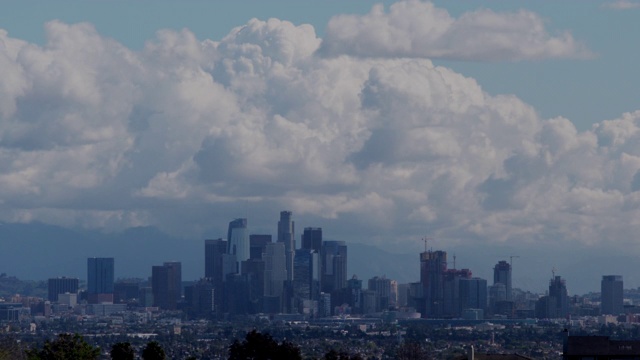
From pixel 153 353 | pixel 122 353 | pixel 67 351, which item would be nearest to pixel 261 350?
pixel 122 353

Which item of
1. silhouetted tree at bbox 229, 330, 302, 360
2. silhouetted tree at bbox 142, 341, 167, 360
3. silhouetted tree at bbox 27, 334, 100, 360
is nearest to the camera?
silhouetted tree at bbox 27, 334, 100, 360

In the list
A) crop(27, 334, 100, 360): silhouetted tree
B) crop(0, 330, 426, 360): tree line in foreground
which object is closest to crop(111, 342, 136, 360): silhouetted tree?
crop(0, 330, 426, 360): tree line in foreground

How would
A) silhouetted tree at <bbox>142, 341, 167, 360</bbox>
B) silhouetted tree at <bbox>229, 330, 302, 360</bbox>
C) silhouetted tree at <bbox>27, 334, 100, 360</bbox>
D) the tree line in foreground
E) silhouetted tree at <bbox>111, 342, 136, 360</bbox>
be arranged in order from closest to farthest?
silhouetted tree at <bbox>27, 334, 100, 360</bbox> → the tree line in foreground → silhouetted tree at <bbox>142, 341, 167, 360</bbox> → silhouetted tree at <bbox>111, 342, 136, 360</bbox> → silhouetted tree at <bbox>229, 330, 302, 360</bbox>

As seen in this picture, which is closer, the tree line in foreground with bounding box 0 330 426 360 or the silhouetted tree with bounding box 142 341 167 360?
the tree line in foreground with bounding box 0 330 426 360

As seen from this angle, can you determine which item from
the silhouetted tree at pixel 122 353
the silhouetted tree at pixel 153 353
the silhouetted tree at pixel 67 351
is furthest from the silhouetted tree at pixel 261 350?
the silhouetted tree at pixel 67 351

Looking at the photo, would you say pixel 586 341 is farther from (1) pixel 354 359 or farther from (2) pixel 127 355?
(1) pixel 354 359

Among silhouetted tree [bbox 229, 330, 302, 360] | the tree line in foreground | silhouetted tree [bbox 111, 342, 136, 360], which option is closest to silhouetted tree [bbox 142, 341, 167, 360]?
the tree line in foreground

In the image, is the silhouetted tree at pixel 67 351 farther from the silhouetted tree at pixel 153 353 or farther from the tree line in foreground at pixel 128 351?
the silhouetted tree at pixel 153 353

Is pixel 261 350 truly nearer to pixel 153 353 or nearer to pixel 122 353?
pixel 122 353

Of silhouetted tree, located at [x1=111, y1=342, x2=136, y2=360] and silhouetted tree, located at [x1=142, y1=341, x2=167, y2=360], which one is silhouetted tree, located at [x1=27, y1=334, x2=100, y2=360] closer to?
silhouetted tree, located at [x1=111, y1=342, x2=136, y2=360]
